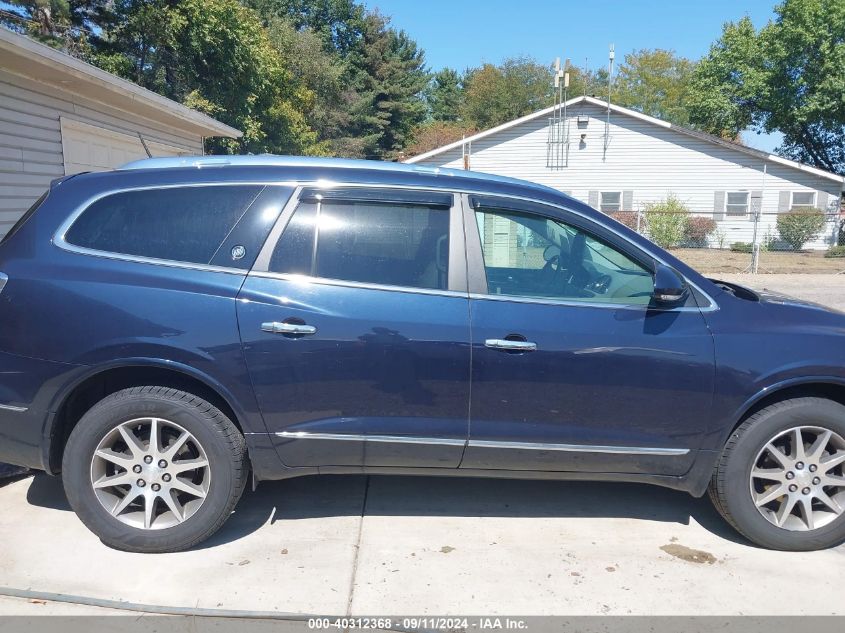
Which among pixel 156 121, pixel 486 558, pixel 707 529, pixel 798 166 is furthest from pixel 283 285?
pixel 798 166

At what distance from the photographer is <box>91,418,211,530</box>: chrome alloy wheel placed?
338cm

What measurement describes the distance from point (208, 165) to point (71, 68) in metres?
5.03

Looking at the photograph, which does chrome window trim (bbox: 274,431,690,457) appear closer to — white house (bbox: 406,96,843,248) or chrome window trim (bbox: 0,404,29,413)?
chrome window trim (bbox: 0,404,29,413)

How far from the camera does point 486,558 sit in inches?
137

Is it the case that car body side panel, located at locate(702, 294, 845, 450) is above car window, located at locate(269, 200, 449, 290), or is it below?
below

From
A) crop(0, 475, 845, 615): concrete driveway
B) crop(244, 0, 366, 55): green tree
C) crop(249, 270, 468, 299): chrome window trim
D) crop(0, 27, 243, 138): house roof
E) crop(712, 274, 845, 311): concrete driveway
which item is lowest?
crop(0, 475, 845, 615): concrete driveway

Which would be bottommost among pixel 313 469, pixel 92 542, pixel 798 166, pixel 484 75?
pixel 92 542

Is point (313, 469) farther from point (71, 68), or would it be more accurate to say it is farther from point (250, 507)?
point (71, 68)

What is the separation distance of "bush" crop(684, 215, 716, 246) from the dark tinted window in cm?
2507

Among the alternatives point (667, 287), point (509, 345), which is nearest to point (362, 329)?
point (509, 345)

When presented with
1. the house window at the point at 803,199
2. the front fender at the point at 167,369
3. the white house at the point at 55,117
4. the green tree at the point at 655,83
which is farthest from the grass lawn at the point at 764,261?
the green tree at the point at 655,83

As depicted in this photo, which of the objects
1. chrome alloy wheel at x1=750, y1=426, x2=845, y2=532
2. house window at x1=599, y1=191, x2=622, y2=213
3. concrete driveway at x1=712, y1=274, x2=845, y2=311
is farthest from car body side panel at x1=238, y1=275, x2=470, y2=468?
house window at x1=599, y1=191, x2=622, y2=213

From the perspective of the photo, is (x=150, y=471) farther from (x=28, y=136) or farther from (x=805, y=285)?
(x=805, y=285)

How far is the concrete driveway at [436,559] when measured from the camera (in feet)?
10.2
